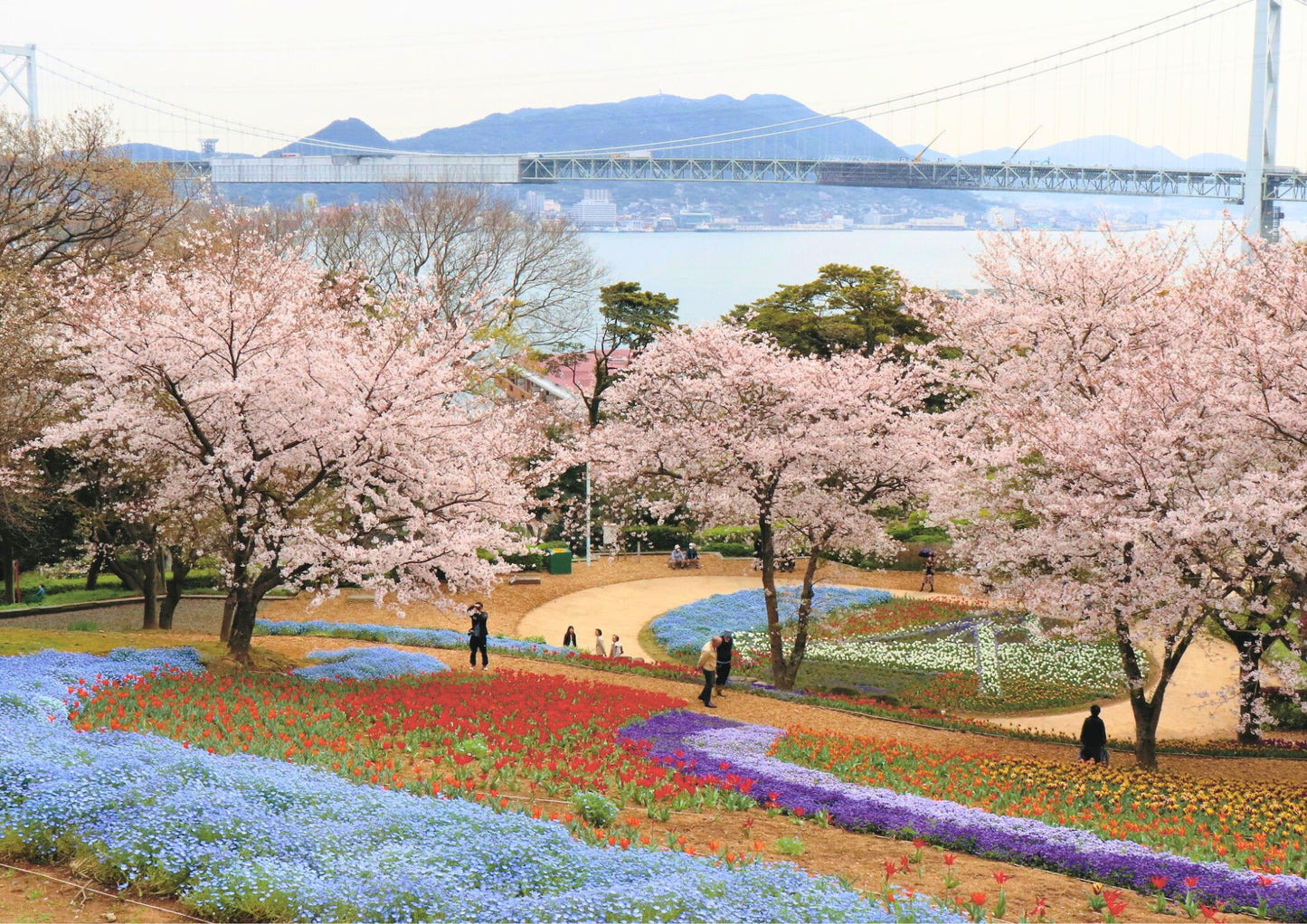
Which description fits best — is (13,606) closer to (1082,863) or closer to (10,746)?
(10,746)

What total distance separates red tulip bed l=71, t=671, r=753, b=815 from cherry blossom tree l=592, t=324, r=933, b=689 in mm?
7768

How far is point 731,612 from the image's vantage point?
37.3 meters

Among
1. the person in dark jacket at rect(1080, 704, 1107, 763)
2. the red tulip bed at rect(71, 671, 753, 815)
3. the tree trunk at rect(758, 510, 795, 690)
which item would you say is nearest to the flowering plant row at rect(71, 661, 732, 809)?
the red tulip bed at rect(71, 671, 753, 815)

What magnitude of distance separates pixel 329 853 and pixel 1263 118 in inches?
3076

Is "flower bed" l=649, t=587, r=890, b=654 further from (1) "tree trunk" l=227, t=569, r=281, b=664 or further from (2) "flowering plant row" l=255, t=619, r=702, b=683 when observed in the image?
(1) "tree trunk" l=227, t=569, r=281, b=664

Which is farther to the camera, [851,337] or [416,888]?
[851,337]

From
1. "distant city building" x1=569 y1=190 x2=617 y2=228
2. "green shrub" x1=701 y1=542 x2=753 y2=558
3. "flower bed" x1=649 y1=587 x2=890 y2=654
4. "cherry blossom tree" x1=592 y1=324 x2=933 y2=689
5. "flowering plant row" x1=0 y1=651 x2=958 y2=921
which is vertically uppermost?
"distant city building" x1=569 y1=190 x2=617 y2=228

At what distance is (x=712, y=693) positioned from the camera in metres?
23.1

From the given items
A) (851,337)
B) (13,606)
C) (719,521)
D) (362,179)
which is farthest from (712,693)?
(362,179)

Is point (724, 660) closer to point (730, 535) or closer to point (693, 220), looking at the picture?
point (730, 535)

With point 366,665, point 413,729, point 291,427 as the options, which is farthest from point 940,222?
point 413,729

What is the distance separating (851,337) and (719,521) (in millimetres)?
22400

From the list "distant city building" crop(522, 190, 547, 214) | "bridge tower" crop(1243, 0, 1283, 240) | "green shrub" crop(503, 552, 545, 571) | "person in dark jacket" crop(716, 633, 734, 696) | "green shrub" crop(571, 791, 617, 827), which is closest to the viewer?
"green shrub" crop(571, 791, 617, 827)

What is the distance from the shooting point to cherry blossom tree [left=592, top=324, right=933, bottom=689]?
26.0 meters
